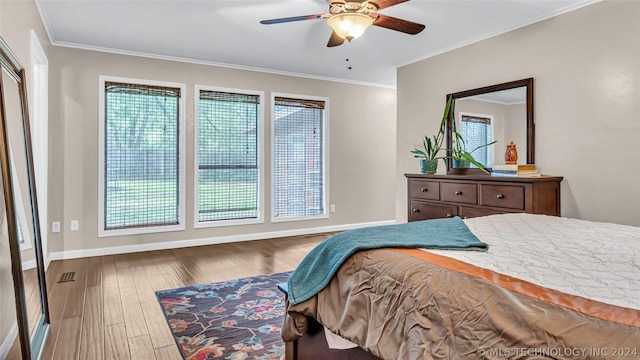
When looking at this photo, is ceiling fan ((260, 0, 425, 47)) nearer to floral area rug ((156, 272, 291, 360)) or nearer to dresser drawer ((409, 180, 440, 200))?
dresser drawer ((409, 180, 440, 200))

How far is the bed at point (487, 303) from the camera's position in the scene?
33.2 inches

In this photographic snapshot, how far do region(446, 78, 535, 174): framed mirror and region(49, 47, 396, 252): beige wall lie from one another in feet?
6.86

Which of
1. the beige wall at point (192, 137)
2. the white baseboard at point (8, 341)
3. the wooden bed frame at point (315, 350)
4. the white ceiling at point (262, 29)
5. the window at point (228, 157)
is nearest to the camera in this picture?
the wooden bed frame at point (315, 350)

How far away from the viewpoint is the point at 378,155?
21.0 feet

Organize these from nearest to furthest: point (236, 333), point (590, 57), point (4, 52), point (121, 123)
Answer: point (4, 52) → point (236, 333) → point (590, 57) → point (121, 123)

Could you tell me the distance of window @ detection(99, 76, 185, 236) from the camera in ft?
14.6

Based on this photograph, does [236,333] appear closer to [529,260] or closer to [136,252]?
[529,260]

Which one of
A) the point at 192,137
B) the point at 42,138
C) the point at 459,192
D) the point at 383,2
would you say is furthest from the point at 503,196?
the point at 42,138

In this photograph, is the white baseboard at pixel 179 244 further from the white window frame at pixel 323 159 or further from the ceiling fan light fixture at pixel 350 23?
the ceiling fan light fixture at pixel 350 23

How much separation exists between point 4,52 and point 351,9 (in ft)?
6.55

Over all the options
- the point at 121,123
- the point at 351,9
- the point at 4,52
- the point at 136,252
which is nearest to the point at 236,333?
the point at 4,52

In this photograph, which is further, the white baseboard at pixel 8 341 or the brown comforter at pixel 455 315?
the white baseboard at pixel 8 341

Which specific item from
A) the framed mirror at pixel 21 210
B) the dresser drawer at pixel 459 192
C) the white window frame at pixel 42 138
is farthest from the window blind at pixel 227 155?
the dresser drawer at pixel 459 192

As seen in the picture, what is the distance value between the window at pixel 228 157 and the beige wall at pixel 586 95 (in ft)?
10.0
